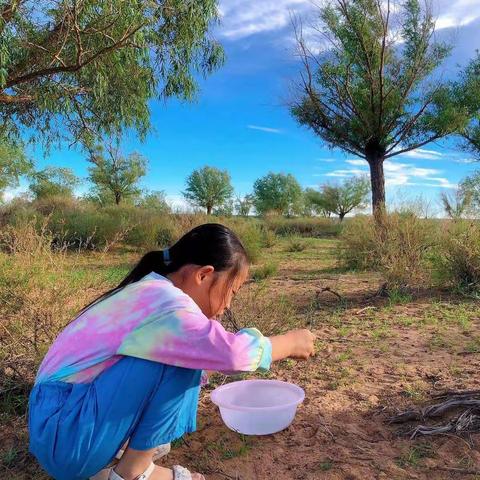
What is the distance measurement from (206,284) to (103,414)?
485 mm

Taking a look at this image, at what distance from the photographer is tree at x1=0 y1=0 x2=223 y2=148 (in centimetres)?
488

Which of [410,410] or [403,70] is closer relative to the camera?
[410,410]

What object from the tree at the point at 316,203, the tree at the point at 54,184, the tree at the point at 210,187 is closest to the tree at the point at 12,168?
the tree at the point at 54,184

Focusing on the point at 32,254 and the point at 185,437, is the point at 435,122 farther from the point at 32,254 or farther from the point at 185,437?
the point at 185,437

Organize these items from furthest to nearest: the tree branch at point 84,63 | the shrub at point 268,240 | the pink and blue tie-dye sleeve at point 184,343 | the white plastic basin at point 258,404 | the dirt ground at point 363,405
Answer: the shrub at point 268,240, the tree branch at point 84,63, the white plastic basin at point 258,404, the dirt ground at point 363,405, the pink and blue tie-dye sleeve at point 184,343

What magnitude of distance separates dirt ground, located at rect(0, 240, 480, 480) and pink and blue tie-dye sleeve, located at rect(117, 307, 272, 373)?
69 centimetres

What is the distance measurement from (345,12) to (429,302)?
753 cm

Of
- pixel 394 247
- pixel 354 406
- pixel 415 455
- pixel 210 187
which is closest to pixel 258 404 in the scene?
pixel 354 406

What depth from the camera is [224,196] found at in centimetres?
3909

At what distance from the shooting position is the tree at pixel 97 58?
4.88 m

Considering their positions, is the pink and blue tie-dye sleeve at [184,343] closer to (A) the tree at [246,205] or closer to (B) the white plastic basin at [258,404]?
(B) the white plastic basin at [258,404]

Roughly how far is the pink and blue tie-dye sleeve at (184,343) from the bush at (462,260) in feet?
15.6

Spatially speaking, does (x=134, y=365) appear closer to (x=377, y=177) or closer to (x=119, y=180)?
(x=377, y=177)

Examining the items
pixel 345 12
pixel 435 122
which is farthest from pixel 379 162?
pixel 345 12
